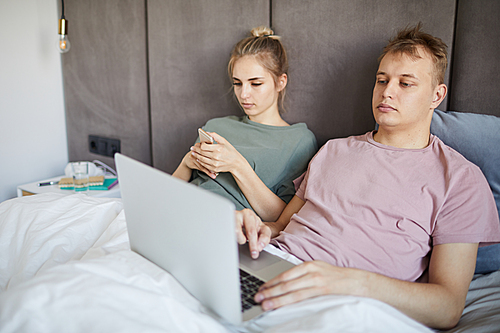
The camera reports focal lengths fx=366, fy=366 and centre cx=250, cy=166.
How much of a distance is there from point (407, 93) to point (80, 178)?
1.64 metres

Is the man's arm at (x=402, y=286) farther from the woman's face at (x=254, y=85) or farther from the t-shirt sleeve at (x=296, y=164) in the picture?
the woman's face at (x=254, y=85)

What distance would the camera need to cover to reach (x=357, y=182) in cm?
108

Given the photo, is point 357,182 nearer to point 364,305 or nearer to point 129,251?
point 364,305

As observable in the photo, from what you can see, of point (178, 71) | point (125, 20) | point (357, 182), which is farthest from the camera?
point (125, 20)

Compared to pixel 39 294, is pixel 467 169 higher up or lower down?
higher up

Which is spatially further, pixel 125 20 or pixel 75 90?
pixel 75 90

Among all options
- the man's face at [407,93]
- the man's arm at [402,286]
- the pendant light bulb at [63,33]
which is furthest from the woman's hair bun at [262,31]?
the pendant light bulb at [63,33]

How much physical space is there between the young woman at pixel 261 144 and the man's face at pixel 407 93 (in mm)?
422

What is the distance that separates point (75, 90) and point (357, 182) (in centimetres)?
216

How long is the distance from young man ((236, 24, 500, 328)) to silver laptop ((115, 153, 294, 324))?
9 cm

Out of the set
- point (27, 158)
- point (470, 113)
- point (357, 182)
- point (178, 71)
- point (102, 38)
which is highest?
point (102, 38)

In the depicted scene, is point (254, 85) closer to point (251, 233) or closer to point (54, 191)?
point (251, 233)

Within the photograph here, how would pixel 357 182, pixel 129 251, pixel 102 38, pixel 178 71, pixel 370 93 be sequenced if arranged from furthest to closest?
pixel 102 38, pixel 178 71, pixel 370 93, pixel 357 182, pixel 129 251

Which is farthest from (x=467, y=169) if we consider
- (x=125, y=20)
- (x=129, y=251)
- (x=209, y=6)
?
(x=125, y=20)
